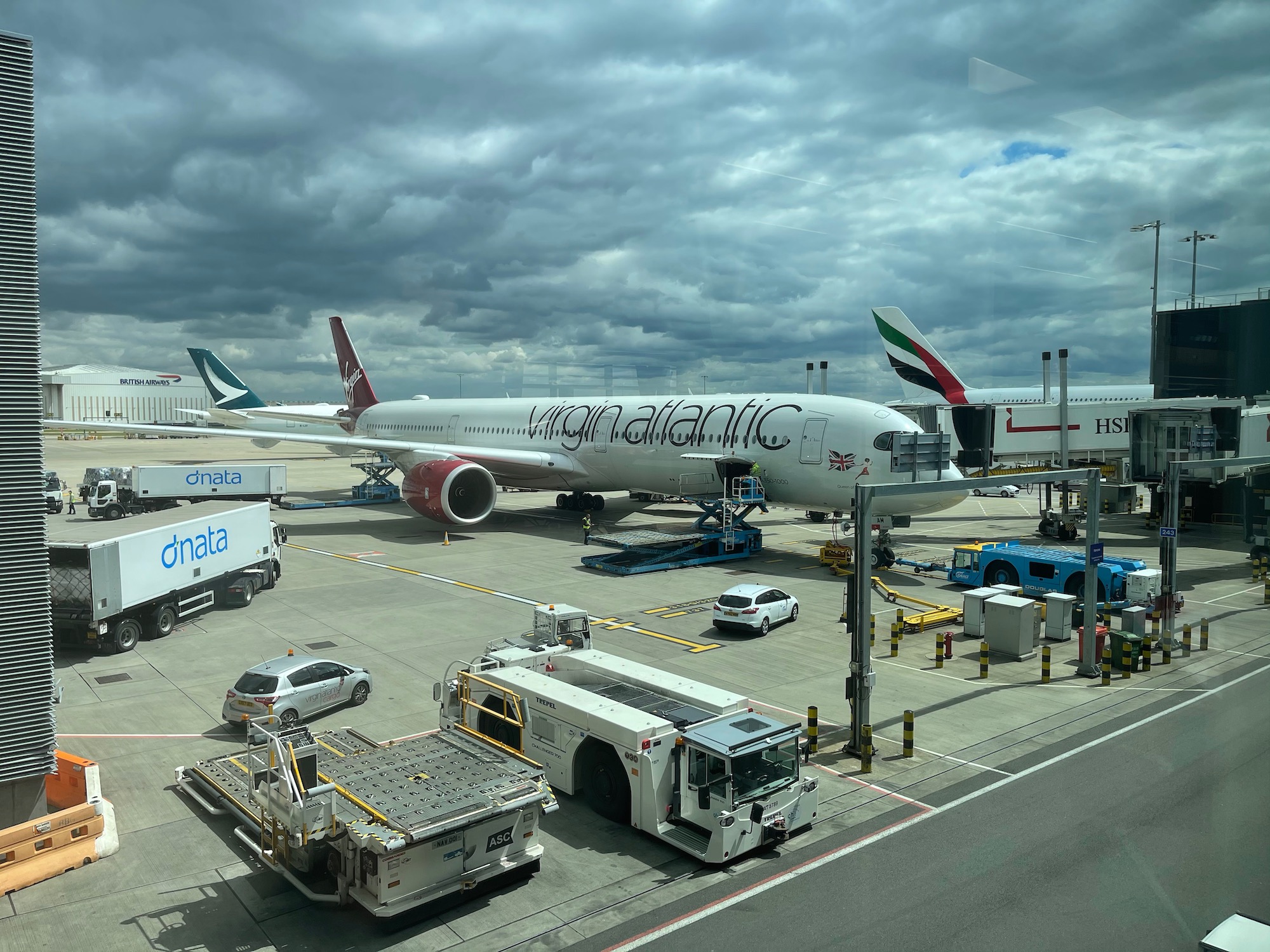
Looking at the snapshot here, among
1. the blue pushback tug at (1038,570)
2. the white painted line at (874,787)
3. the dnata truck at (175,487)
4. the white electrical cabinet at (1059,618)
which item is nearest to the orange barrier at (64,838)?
the white painted line at (874,787)

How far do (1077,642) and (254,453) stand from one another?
99355 millimetres

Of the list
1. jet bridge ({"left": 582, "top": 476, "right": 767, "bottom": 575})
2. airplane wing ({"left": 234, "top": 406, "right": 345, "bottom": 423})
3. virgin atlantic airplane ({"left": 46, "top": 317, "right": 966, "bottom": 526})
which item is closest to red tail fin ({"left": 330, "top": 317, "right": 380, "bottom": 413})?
airplane wing ({"left": 234, "top": 406, "right": 345, "bottom": 423})

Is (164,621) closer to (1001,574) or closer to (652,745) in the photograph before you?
(652,745)

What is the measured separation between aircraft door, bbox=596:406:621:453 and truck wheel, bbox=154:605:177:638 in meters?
21.1

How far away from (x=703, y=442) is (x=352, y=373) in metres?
37.1

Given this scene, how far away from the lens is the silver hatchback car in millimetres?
15484

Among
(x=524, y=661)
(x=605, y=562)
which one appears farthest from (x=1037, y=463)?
(x=524, y=661)

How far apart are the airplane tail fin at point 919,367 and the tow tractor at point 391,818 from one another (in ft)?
60.5

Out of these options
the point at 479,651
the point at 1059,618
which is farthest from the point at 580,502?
the point at 1059,618

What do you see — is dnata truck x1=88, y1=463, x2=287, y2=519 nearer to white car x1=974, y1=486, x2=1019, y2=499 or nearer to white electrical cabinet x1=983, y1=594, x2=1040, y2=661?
white electrical cabinet x1=983, y1=594, x2=1040, y2=661

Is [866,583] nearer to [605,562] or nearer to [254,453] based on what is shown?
[605,562]

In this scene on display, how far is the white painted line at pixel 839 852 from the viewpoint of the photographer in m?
9.62

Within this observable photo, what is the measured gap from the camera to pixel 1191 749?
14.1 metres

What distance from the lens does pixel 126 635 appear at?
2086cm
